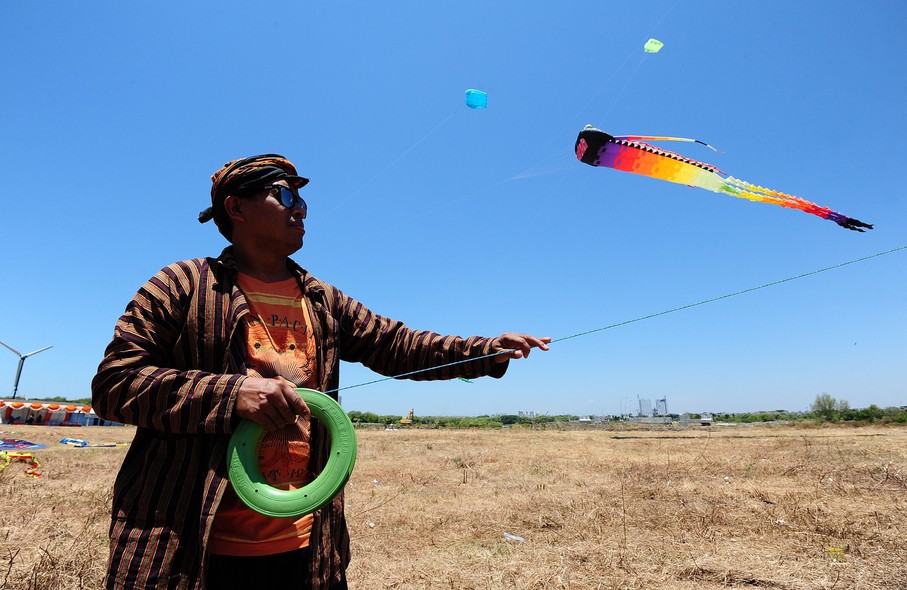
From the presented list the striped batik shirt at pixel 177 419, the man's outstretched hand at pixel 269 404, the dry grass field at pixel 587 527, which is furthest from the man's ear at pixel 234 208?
the dry grass field at pixel 587 527

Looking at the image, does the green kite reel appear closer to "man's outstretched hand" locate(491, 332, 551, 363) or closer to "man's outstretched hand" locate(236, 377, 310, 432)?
"man's outstretched hand" locate(236, 377, 310, 432)

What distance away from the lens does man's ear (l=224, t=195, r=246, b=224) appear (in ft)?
7.12

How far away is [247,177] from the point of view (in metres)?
2.17

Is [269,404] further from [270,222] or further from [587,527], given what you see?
[587,527]

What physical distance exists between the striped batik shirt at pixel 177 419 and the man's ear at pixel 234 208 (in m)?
0.25

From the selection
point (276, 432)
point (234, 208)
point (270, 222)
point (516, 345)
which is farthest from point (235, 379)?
point (516, 345)

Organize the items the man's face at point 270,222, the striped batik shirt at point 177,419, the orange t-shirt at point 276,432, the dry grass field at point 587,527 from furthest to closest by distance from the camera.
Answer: the dry grass field at point 587,527 < the man's face at point 270,222 < the orange t-shirt at point 276,432 < the striped batik shirt at point 177,419

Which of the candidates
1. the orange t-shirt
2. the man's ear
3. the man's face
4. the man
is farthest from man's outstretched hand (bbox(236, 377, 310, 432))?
→ the man's ear

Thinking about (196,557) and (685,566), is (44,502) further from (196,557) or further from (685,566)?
(685,566)

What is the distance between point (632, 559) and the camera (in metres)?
5.05

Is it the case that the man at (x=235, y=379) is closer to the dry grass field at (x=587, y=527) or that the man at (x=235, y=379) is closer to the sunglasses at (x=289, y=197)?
the sunglasses at (x=289, y=197)

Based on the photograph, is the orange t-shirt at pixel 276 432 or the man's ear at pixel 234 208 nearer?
the orange t-shirt at pixel 276 432

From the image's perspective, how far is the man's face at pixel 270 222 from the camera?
2143 millimetres

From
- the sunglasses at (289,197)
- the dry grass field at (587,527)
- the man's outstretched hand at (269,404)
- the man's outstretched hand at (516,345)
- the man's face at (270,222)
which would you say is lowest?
the dry grass field at (587,527)
